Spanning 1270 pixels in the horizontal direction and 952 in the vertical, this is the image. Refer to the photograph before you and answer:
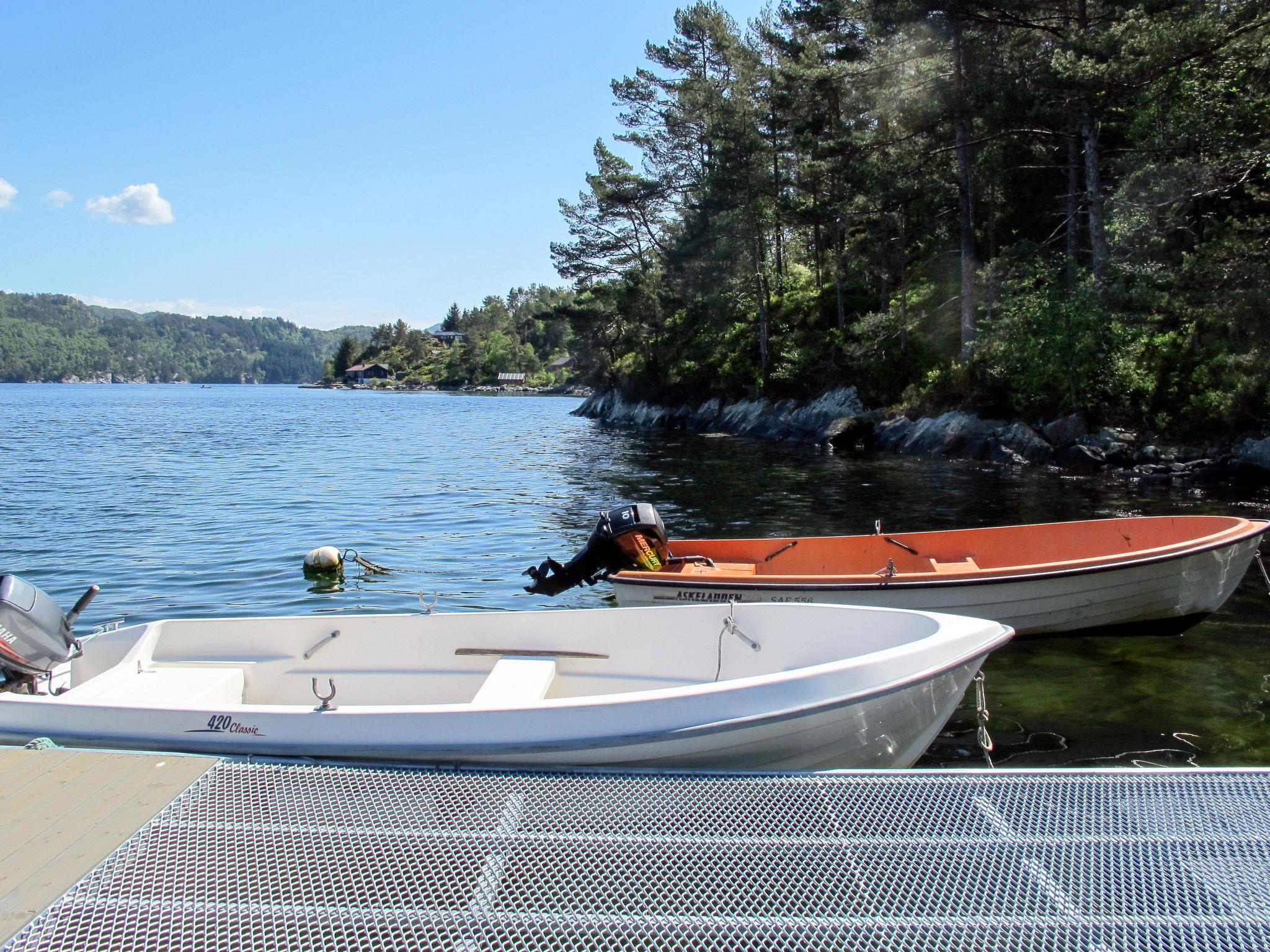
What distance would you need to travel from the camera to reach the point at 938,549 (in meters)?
9.74

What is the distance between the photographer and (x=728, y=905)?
3355 millimetres

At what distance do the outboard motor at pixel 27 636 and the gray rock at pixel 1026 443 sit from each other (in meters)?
21.5

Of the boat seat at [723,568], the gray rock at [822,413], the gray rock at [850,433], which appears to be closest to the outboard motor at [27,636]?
the boat seat at [723,568]

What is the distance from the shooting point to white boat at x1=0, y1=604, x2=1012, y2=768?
179 inches

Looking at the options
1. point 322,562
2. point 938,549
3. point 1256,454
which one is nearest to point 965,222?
point 1256,454

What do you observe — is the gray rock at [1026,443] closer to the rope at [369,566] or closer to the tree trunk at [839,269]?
the tree trunk at [839,269]

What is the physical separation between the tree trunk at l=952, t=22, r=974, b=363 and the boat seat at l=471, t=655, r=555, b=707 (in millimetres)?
23086

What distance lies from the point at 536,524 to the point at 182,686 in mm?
10620

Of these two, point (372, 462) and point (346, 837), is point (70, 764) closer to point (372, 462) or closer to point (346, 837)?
point (346, 837)

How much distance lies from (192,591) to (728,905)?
Answer: 9.96 metres

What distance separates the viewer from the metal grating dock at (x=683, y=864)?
→ 321 centimetres

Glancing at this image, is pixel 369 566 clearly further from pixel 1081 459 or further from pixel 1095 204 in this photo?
pixel 1095 204

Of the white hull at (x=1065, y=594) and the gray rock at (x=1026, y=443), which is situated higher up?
the gray rock at (x=1026, y=443)

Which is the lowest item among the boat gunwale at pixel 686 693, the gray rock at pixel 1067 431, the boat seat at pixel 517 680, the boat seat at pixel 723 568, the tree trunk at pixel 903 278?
the boat seat at pixel 723 568
